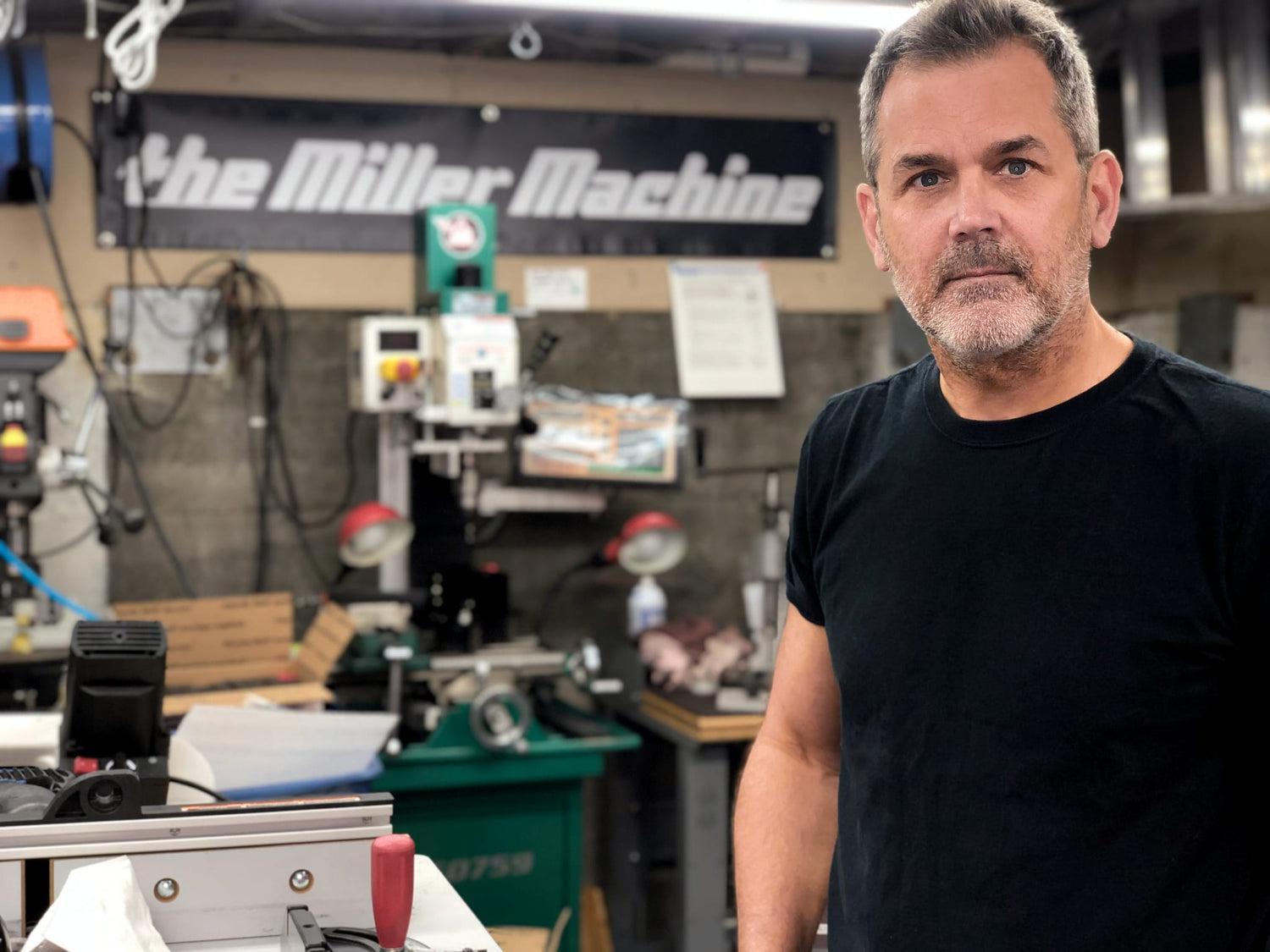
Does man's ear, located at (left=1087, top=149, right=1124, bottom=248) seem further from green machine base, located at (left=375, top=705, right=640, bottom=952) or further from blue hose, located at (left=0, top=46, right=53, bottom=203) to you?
blue hose, located at (left=0, top=46, right=53, bottom=203)

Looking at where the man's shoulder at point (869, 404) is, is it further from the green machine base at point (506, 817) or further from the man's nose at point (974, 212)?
the green machine base at point (506, 817)

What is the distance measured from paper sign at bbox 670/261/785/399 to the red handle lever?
3048 millimetres

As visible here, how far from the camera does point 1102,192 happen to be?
127cm

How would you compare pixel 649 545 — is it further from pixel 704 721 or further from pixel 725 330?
pixel 725 330

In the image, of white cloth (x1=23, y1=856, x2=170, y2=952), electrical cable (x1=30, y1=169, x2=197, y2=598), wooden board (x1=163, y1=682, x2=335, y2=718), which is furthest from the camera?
electrical cable (x1=30, y1=169, x2=197, y2=598)

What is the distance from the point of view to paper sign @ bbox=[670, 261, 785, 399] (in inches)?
165

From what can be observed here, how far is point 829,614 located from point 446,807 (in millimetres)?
2085

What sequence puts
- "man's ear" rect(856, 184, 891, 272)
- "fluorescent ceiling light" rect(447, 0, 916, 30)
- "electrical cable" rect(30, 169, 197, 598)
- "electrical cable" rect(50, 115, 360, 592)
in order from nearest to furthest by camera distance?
"man's ear" rect(856, 184, 891, 272) < "fluorescent ceiling light" rect(447, 0, 916, 30) < "electrical cable" rect(30, 169, 197, 598) < "electrical cable" rect(50, 115, 360, 592)

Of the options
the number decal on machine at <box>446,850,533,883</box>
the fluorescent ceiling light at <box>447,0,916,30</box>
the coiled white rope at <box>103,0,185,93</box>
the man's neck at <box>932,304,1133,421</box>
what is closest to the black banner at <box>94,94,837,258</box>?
the coiled white rope at <box>103,0,185,93</box>

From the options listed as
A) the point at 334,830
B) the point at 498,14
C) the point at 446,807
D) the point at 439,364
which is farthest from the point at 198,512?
the point at 334,830

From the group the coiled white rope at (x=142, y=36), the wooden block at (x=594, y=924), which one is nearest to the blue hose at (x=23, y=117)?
the coiled white rope at (x=142, y=36)

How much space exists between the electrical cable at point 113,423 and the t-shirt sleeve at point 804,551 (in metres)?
2.60

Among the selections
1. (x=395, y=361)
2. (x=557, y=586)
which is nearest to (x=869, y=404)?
(x=395, y=361)

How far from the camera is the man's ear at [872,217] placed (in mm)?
1362
